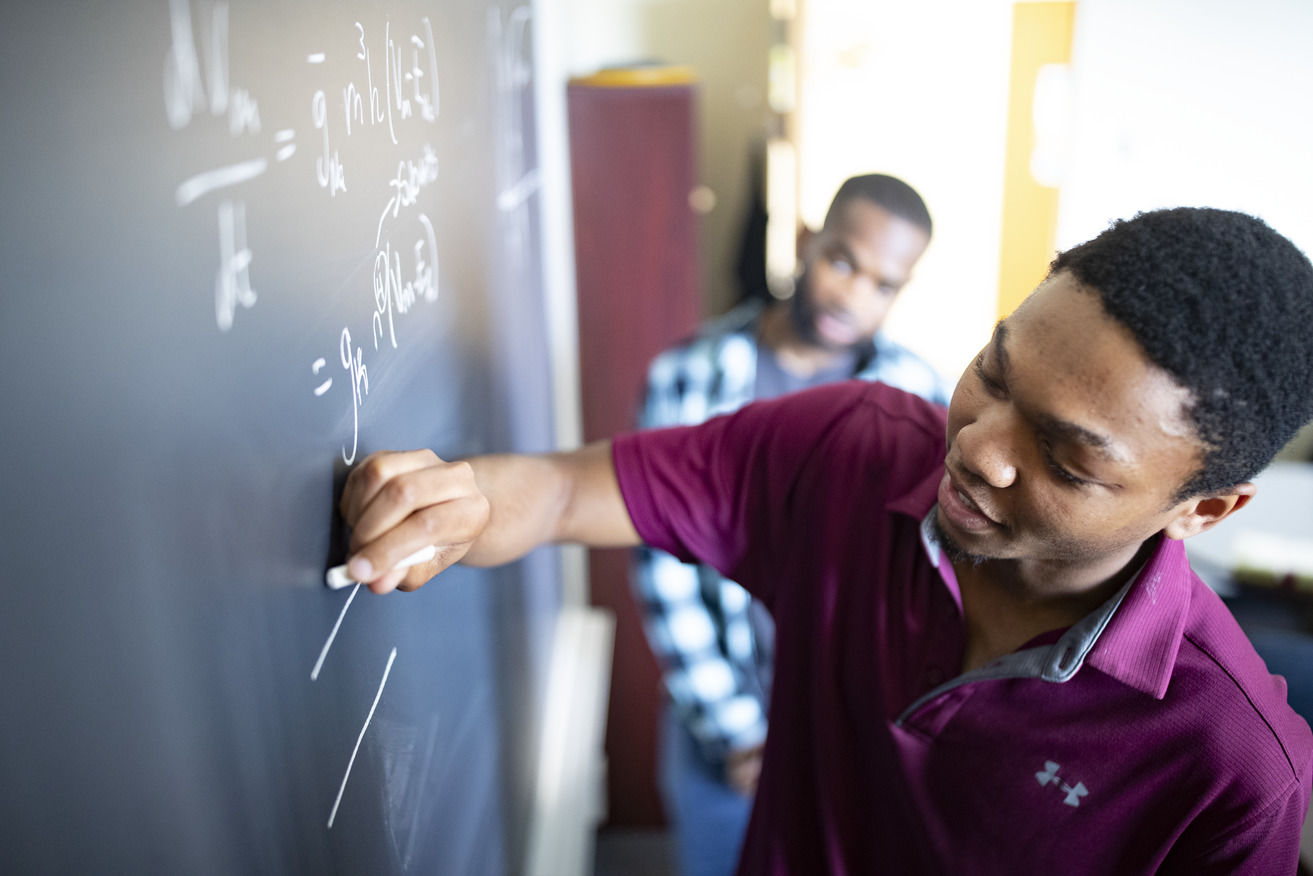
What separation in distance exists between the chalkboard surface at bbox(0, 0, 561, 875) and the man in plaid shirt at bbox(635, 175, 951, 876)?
2.63 ft

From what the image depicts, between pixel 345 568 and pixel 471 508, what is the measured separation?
0.48 ft

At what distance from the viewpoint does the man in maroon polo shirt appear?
2.15ft

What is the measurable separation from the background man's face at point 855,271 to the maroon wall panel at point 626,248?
552mm

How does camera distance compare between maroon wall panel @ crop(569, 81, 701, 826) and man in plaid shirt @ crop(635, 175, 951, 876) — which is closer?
man in plaid shirt @ crop(635, 175, 951, 876)

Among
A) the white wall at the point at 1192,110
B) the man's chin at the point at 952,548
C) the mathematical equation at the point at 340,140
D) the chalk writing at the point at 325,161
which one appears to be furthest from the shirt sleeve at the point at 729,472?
the white wall at the point at 1192,110

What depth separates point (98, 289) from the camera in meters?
0.36

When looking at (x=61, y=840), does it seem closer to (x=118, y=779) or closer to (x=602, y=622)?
(x=118, y=779)

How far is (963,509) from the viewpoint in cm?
76

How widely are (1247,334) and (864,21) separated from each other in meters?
2.29

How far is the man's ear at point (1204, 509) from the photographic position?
74cm

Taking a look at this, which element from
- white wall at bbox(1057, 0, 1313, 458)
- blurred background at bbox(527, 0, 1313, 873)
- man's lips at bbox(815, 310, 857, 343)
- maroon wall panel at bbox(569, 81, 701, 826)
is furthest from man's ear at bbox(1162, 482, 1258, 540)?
white wall at bbox(1057, 0, 1313, 458)

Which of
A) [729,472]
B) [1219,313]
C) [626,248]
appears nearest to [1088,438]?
[1219,313]

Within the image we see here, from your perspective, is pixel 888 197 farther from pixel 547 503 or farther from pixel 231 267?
pixel 231 267

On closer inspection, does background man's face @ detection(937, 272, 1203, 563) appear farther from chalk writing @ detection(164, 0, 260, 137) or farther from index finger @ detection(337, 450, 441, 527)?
chalk writing @ detection(164, 0, 260, 137)
